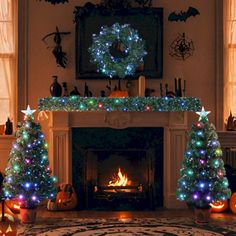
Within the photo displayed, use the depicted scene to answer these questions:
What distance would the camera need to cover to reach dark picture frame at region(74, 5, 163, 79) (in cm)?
796

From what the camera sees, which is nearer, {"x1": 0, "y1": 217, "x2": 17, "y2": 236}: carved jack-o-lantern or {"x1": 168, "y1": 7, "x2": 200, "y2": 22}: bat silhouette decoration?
{"x1": 0, "y1": 217, "x2": 17, "y2": 236}: carved jack-o-lantern

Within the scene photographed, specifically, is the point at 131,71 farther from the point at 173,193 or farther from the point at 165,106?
the point at 173,193

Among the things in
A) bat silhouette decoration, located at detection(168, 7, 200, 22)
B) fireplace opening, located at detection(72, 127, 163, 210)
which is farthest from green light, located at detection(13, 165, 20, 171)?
bat silhouette decoration, located at detection(168, 7, 200, 22)

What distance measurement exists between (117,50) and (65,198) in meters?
2.06

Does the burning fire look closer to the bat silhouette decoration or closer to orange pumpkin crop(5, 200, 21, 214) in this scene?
orange pumpkin crop(5, 200, 21, 214)

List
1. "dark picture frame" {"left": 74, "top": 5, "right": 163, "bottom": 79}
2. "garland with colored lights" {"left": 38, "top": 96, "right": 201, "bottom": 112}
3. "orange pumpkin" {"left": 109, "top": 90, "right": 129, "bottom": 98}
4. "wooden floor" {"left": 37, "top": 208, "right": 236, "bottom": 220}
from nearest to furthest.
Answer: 1. "wooden floor" {"left": 37, "top": 208, "right": 236, "bottom": 220}
2. "garland with colored lights" {"left": 38, "top": 96, "right": 201, "bottom": 112}
3. "orange pumpkin" {"left": 109, "top": 90, "right": 129, "bottom": 98}
4. "dark picture frame" {"left": 74, "top": 5, "right": 163, "bottom": 79}

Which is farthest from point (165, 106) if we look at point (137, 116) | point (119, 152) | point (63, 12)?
point (63, 12)

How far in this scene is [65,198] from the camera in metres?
7.59

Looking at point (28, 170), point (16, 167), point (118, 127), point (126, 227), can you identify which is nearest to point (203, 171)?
point (126, 227)

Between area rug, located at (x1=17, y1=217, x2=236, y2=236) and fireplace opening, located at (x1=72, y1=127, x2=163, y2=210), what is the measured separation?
0.89m

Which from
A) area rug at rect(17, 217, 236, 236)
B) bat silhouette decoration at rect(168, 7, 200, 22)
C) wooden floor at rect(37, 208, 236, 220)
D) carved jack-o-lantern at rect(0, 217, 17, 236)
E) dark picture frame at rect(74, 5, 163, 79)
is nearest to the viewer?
carved jack-o-lantern at rect(0, 217, 17, 236)

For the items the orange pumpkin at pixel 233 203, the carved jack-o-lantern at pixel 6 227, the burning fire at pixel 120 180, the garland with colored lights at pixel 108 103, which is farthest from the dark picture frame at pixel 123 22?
the carved jack-o-lantern at pixel 6 227

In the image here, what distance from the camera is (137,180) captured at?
7.93 metres

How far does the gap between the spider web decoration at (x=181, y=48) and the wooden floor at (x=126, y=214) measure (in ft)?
6.87
